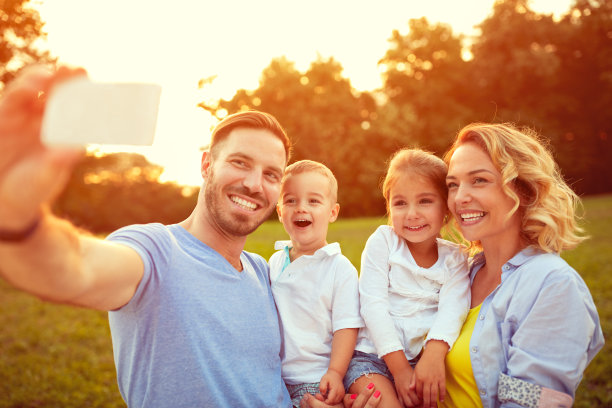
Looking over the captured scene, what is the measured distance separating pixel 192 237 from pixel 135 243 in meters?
0.46

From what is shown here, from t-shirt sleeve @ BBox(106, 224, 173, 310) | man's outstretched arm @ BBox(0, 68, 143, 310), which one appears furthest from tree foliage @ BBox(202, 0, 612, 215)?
man's outstretched arm @ BBox(0, 68, 143, 310)

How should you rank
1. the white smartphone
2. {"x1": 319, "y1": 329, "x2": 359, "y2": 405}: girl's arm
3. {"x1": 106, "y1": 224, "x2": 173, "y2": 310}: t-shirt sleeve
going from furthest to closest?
{"x1": 319, "y1": 329, "x2": 359, "y2": 405}: girl's arm < {"x1": 106, "y1": 224, "x2": 173, "y2": 310}: t-shirt sleeve < the white smartphone

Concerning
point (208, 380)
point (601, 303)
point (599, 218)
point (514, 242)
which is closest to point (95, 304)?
point (208, 380)

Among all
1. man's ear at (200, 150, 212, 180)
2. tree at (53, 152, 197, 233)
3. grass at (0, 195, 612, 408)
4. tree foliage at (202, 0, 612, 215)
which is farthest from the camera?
tree foliage at (202, 0, 612, 215)

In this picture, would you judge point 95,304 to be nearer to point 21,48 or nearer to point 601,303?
point 21,48

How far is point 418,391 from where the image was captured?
2.43 meters

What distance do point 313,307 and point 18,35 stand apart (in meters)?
5.62

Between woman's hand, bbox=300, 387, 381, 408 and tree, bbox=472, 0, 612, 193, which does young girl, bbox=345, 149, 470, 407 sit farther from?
tree, bbox=472, 0, 612, 193

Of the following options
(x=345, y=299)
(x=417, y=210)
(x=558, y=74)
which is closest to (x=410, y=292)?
(x=345, y=299)

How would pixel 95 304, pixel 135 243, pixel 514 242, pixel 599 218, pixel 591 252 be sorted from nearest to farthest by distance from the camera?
pixel 95 304
pixel 135 243
pixel 514 242
pixel 591 252
pixel 599 218

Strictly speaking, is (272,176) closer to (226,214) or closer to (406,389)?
(226,214)

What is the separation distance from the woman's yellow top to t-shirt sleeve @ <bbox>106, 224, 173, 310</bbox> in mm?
1572

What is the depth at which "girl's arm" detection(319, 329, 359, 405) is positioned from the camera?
96.8 inches

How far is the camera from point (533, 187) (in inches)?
99.2
